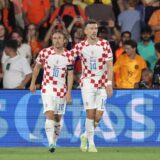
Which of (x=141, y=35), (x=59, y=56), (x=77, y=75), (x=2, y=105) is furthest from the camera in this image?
(x=141, y=35)

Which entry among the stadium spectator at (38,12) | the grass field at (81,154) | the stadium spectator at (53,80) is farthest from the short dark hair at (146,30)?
the stadium spectator at (53,80)

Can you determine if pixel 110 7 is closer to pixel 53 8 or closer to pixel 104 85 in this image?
pixel 53 8

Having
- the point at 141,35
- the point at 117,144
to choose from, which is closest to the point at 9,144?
the point at 117,144

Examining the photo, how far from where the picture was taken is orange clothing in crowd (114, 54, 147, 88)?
1953 cm

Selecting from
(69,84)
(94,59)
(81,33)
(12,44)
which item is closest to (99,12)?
(81,33)

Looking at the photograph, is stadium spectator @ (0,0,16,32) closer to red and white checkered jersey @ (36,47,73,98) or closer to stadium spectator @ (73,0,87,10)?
stadium spectator @ (73,0,87,10)

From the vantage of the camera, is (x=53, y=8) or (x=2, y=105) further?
(x=53, y=8)

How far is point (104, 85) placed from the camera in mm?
16375

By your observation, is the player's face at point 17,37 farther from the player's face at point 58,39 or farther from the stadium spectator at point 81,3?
the player's face at point 58,39

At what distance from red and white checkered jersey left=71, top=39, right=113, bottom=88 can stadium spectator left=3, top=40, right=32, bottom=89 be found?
3.25 m

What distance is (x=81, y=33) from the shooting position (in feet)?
67.1

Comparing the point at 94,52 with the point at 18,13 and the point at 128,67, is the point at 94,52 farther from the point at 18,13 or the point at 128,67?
the point at 18,13

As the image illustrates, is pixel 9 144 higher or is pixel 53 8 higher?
pixel 53 8

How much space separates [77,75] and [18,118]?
1909 mm
